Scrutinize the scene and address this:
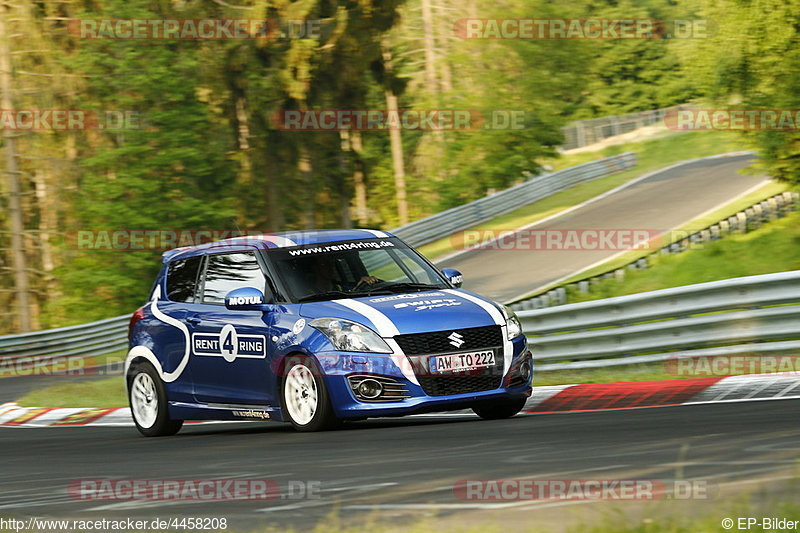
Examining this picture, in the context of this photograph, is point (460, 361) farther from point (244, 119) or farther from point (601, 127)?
point (601, 127)

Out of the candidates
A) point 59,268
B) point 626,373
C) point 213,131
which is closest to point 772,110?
point 626,373

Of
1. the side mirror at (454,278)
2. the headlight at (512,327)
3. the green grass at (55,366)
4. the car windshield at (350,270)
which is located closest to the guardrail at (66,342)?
the green grass at (55,366)

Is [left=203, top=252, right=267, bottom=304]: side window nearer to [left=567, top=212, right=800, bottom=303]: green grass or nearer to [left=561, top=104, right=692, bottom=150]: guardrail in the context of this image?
[left=567, top=212, right=800, bottom=303]: green grass

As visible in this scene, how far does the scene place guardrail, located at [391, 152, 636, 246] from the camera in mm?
32719

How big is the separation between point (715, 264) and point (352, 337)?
1661cm

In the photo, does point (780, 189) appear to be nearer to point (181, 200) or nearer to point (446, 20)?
point (181, 200)

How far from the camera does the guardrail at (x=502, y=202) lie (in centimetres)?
3272

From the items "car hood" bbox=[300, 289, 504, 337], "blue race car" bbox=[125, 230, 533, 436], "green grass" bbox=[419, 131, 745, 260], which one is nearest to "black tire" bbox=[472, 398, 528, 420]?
"blue race car" bbox=[125, 230, 533, 436]

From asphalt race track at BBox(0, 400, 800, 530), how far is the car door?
0.43 m

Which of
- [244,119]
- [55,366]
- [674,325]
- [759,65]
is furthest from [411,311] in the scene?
[244,119]

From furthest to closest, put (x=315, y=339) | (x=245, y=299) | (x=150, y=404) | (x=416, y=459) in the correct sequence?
(x=150, y=404)
(x=245, y=299)
(x=315, y=339)
(x=416, y=459)

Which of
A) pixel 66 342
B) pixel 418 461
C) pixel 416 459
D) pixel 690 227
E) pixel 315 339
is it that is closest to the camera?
pixel 418 461

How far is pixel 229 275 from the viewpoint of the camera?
36.6ft

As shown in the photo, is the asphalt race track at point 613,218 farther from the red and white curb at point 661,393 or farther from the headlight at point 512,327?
the headlight at point 512,327
